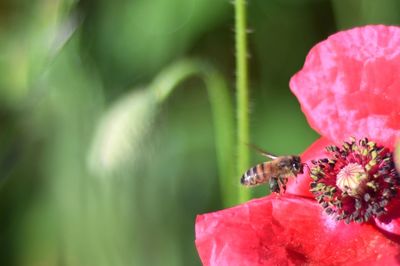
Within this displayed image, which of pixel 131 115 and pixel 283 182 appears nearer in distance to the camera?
pixel 283 182

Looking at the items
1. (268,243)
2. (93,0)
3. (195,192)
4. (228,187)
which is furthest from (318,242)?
(93,0)

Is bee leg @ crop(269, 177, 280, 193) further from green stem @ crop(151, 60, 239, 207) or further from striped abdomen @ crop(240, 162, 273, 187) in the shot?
green stem @ crop(151, 60, 239, 207)

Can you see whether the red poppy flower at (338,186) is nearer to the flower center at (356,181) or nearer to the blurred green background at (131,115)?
the flower center at (356,181)

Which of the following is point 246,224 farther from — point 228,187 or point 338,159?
point 228,187

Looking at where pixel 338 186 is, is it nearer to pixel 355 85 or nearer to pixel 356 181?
pixel 356 181

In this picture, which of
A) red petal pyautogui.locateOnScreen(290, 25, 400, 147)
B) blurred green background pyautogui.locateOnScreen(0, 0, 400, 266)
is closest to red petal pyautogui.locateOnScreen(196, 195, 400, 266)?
red petal pyautogui.locateOnScreen(290, 25, 400, 147)

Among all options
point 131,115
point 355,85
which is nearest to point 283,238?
point 355,85
